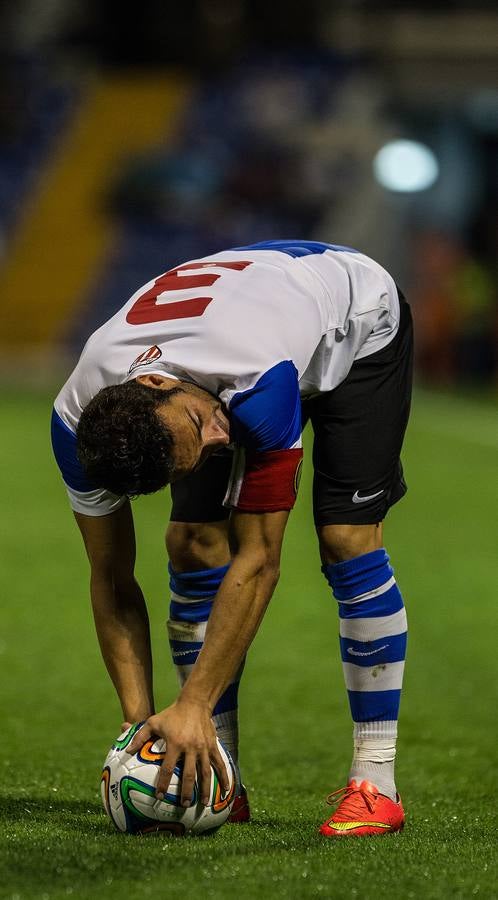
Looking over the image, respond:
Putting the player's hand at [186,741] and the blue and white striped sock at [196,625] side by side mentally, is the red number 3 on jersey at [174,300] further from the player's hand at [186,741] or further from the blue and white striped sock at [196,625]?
the player's hand at [186,741]

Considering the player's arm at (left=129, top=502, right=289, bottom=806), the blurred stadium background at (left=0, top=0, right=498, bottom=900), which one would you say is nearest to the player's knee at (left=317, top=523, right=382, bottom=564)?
the player's arm at (left=129, top=502, right=289, bottom=806)

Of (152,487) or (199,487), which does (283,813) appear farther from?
(152,487)

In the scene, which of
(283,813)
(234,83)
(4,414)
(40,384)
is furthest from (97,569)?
(234,83)

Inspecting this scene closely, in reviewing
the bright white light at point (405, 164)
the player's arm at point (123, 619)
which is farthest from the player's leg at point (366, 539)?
the bright white light at point (405, 164)

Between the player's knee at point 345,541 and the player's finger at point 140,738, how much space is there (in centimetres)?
70

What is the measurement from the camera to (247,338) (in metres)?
3.35

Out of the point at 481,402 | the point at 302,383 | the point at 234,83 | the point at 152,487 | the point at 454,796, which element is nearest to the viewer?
the point at 152,487

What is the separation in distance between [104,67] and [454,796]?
89.9ft

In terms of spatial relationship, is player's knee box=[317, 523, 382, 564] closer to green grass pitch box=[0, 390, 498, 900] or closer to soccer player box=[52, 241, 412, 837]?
soccer player box=[52, 241, 412, 837]

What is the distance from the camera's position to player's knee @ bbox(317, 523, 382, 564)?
3.79m

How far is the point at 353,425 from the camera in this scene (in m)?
3.83

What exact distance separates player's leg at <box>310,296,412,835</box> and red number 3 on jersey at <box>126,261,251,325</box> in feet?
1.52

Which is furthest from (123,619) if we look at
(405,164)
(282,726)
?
(405,164)

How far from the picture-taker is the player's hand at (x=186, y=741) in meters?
3.37
